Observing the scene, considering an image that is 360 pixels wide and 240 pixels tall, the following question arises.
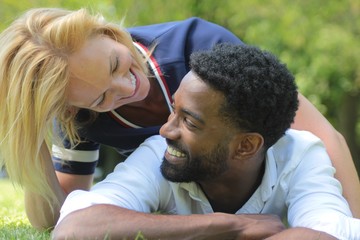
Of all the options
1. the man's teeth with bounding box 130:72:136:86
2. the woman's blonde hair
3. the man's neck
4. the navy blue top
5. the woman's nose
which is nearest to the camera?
the man's neck

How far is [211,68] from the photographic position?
3494 millimetres

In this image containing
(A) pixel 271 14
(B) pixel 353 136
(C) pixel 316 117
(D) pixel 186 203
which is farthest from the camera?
(B) pixel 353 136

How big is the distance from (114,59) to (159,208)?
2.74 feet

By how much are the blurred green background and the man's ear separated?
851 centimetres

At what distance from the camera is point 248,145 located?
3.60 metres

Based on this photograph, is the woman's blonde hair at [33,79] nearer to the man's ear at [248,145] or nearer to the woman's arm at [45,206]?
the woman's arm at [45,206]

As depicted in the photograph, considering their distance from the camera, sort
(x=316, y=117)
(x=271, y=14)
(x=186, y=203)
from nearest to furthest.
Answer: (x=186, y=203) → (x=316, y=117) → (x=271, y=14)

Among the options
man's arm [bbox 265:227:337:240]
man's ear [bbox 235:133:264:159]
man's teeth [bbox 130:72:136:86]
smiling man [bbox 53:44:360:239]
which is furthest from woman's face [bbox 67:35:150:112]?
man's arm [bbox 265:227:337:240]

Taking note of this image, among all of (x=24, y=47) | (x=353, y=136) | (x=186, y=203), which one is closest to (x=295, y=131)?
(x=186, y=203)

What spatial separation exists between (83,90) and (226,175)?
898 millimetres

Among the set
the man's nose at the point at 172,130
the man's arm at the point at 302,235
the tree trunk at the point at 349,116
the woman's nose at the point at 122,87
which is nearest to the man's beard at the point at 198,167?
the man's nose at the point at 172,130

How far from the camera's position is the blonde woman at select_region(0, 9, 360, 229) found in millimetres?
3922

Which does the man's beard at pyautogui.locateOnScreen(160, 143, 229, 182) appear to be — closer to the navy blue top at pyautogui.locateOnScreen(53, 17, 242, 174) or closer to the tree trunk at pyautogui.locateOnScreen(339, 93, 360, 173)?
the navy blue top at pyautogui.locateOnScreen(53, 17, 242, 174)

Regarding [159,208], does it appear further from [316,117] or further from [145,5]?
[145,5]
